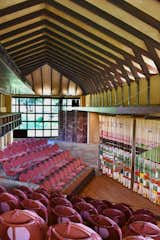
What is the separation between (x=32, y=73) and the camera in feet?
72.8

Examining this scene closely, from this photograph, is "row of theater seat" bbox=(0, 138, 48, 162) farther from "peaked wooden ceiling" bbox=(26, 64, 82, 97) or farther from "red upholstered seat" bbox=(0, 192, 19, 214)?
"red upholstered seat" bbox=(0, 192, 19, 214)

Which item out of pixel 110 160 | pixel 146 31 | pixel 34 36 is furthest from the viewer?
pixel 110 160

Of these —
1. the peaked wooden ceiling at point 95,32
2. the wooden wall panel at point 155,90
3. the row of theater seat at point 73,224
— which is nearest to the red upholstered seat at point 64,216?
the row of theater seat at point 73,224

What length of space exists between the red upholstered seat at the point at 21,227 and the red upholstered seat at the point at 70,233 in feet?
0.62

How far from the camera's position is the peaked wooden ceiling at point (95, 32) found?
22.8ft

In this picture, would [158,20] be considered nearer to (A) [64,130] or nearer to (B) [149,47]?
(B) [149,47]

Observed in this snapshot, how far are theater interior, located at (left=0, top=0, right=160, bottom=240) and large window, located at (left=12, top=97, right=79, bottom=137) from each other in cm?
698

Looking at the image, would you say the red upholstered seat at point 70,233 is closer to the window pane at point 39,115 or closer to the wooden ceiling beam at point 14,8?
the wooden ceiling beam at point 14,8

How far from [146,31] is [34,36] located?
235 inches

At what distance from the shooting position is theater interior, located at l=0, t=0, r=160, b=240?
3627 mm

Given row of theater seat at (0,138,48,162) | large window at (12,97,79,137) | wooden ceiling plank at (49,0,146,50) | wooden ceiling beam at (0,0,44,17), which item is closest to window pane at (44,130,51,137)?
large window at (12,97,79,137)

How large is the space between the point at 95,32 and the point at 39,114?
17.8 metres

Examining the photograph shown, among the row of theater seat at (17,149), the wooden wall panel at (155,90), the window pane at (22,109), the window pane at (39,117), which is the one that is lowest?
the row of theater seat at (17,149)

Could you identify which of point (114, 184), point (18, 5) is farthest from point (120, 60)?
point (114, 184)
